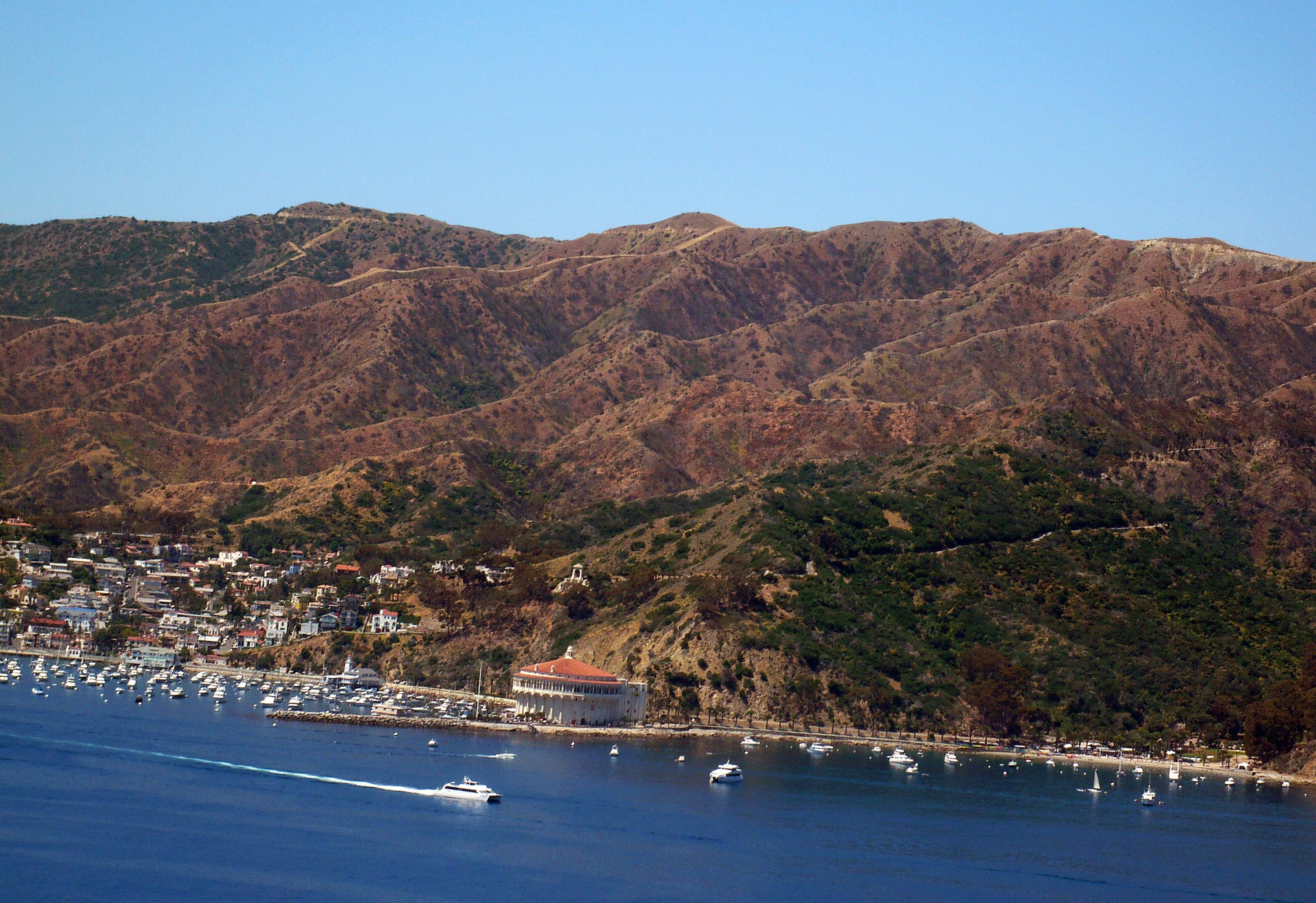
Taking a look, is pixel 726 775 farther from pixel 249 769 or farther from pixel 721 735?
pixel 249 769

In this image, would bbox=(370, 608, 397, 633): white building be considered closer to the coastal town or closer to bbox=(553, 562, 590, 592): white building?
the coastal town

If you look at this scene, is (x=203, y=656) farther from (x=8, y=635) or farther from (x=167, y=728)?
(x=167, y=728)

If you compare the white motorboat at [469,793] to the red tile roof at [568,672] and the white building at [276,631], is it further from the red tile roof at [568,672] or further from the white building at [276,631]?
the white building at [276,631]

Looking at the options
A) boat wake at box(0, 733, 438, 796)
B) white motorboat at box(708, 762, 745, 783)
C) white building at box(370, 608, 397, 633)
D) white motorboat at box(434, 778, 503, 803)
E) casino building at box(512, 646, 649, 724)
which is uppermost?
white building at box(370, 608, 397, 633)

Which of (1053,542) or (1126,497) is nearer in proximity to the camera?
(1053,542)

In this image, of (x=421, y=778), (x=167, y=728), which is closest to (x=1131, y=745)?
(x=421, y=778)

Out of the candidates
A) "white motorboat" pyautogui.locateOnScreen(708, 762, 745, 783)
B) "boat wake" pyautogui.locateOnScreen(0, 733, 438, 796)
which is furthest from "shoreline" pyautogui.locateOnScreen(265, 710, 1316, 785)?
"boat wake" pyautogui.locateOnScreen(0, 733, 438, 796)
